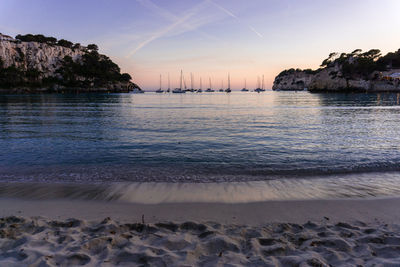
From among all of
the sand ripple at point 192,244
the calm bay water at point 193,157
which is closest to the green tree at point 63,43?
the calm bay water at point 193,157

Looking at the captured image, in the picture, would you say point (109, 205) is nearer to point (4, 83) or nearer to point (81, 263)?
point (81, 263)

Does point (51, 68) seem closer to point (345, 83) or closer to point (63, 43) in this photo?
point (63, 43)

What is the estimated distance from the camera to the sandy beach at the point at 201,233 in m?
3.64

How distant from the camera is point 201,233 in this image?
4.53 m

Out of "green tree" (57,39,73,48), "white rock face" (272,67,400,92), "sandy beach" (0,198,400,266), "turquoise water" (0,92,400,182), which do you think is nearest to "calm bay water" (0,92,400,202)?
"turquoise water" (0,92,400,182)

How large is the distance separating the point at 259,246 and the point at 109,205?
155 inches

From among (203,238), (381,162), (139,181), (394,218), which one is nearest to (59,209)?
(139,181)

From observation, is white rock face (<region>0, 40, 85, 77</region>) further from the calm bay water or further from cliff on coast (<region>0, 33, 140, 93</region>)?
the calm bay water

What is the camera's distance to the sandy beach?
3.64m

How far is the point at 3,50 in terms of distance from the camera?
134 m

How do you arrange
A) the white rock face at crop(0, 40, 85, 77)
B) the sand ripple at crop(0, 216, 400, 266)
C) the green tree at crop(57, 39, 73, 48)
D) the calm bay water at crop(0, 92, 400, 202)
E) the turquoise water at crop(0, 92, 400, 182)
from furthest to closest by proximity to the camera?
1. the green tree at crop(57, 39, 73, 48)
2. the white rock face at crop(0, 40, 85, 77)
3. the turquoise water at crop(0, 92, 400, 182)
4. the calm bay water at crop(0, 92, 400, 202)
5. the sand ripple at crop(0, 216, 400, 266)

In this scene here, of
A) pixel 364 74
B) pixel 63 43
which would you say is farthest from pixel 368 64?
pixel 63 43

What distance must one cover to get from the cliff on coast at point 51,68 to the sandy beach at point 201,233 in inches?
5672

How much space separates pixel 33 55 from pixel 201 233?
596 feet
